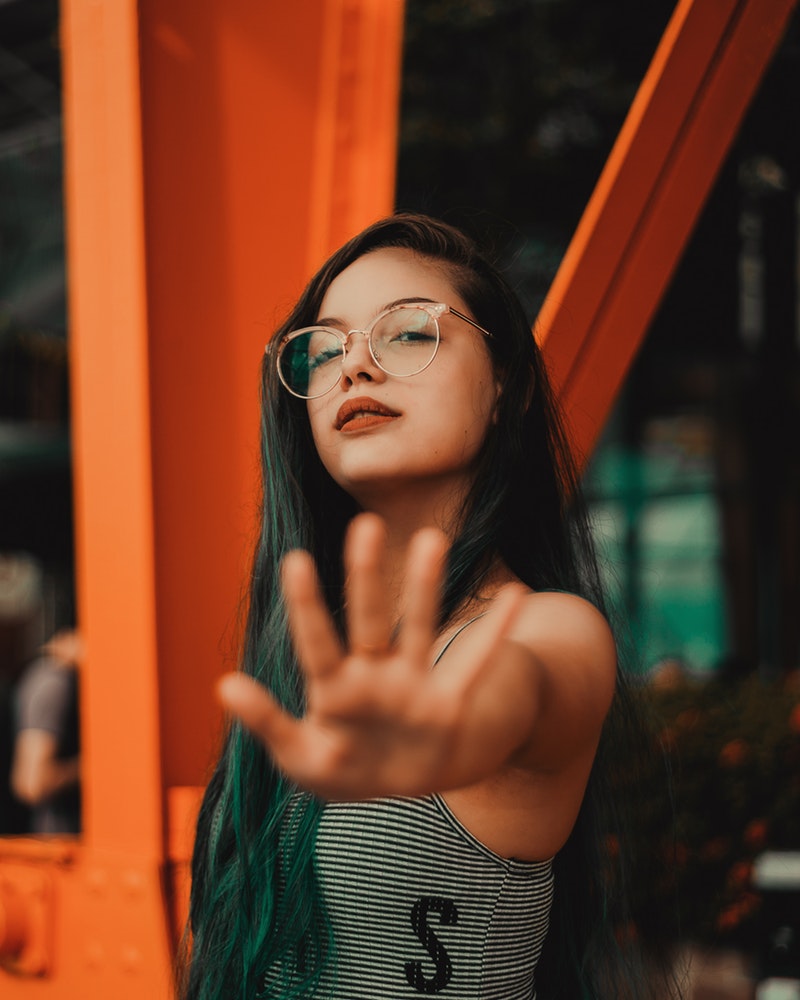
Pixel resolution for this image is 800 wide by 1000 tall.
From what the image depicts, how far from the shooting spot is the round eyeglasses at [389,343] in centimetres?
155

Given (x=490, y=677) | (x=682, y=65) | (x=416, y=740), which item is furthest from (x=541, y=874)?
(x=682, y=65)

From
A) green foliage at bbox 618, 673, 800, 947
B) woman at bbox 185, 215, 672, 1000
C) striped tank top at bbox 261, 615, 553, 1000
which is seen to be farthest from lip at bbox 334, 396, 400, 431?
green foliage at bbox 618, 673, 800, 947

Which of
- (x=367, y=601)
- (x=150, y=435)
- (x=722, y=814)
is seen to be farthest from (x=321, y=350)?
(x=722, y=814)

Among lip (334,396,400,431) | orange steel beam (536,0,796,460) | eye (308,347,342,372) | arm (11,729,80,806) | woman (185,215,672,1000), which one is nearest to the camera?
woman (185,215,672,1000)

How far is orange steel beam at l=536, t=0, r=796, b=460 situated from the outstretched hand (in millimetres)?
1187

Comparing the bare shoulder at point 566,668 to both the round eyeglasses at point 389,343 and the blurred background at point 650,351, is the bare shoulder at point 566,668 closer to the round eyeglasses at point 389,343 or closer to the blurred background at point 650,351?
the round eyeglasses at point 389,343

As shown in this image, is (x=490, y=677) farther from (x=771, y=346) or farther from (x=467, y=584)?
(x=771, y=346)

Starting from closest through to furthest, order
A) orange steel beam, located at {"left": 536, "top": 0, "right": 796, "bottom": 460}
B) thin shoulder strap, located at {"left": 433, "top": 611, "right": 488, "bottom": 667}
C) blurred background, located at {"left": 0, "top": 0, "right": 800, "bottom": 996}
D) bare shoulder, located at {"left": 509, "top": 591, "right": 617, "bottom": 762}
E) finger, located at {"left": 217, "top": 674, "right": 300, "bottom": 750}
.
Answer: finger, located at {"left": 217, "top": 674, "right": 300, "bottom": 750} < bare shoulder, located at {"left": 509, "top": 591, "right": 617, "bottom": 762} < thin shoulder strap, located at {"left": 433, "top": 611, "right": 488, "bottom": 667} < orange steel beam, located at {"left": 536, "top": 0, "right": 796, "bottom": 460} < blurred background, located at {"left": 0, "top": 0, "right": 800, "bottom": 996}

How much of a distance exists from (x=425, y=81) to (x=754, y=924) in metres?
4.54

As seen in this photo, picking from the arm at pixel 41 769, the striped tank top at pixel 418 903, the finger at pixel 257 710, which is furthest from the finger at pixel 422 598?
the arm at pixel 41 769

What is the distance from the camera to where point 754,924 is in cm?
458

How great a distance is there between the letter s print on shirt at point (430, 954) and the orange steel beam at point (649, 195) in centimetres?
97

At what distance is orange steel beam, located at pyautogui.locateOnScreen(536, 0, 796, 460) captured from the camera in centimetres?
211

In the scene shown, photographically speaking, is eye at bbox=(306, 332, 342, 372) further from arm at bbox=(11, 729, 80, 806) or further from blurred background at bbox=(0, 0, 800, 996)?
arm at bbox=(11, 729, 80, 806)
